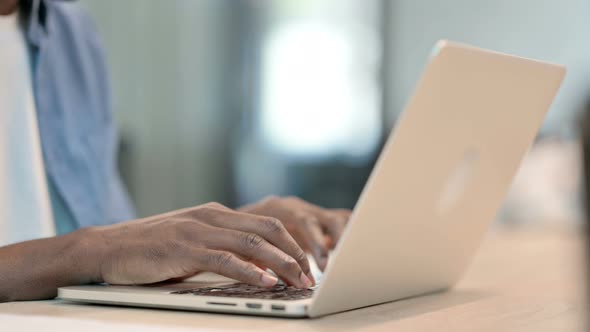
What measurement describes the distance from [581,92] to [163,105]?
7.20ft

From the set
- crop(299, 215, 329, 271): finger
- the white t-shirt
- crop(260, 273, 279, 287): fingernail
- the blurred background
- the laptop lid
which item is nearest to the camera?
the laptop lid

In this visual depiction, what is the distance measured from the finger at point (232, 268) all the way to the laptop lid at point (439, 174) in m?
0.07

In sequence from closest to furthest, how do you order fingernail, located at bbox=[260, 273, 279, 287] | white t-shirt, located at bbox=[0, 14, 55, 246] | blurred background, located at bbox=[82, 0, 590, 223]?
fingernail, located at bbox=[260, 273, 279, 287] → white t-shirt, located at bbox=[0, 14, 55, 246] → blurred background, located at bbox=[82, 0, 590, 223]

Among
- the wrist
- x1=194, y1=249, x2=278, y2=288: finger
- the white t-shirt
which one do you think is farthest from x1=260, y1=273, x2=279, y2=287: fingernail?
the white t-shirt

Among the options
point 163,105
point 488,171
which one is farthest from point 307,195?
point 488,171

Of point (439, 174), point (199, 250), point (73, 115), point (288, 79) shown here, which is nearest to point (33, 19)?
point (73, 115)

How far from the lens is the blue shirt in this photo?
1282 millimetres

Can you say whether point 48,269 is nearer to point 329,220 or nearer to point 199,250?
point 199,250

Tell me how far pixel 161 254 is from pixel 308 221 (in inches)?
12.6

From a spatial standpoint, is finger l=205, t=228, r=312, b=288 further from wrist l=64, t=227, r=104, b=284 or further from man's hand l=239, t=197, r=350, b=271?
man's hand l=239, t=197, r=350, b=271

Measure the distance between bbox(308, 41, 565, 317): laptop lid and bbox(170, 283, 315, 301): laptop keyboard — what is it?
4 cm

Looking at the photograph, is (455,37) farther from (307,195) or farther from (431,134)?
(431,134)

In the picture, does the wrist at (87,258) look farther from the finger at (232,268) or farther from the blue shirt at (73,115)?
the blue shirt at (73,115)

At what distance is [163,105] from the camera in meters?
4.35
